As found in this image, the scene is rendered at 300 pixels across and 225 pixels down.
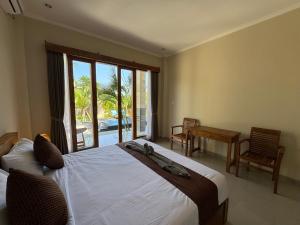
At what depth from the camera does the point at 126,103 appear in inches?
156

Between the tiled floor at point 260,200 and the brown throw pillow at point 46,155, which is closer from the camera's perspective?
the brown throw pillow at point 46,155

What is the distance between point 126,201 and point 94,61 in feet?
9.74

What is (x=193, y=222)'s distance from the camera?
1.09 m

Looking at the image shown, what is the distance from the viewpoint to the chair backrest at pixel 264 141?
2389 millimetres

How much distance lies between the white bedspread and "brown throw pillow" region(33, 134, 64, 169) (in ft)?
0.31

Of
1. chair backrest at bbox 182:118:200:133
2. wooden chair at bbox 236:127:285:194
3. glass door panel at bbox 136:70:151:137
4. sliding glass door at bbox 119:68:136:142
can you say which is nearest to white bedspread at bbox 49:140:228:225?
wooden chair at bbox 236:127:285:194

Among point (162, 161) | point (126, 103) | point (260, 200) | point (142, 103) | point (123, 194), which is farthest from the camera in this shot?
point (142, 103)

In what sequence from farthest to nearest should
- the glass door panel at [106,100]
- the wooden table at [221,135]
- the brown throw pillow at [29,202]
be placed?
the glass door panel at [106,100] → the wooden table at [221,135] → the brown throw pillow at [29,202]

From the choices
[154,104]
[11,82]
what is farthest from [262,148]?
[11,82]

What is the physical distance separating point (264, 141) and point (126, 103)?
120 inches

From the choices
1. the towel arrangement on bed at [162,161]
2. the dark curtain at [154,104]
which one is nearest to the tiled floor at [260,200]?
the towel arrangement on bed at [162,161]

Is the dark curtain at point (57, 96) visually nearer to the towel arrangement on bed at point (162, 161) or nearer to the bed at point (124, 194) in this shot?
the bed at point (124, 194)

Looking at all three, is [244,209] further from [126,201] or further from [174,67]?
[174,67]

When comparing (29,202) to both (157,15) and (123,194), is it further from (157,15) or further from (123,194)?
(157,15)
